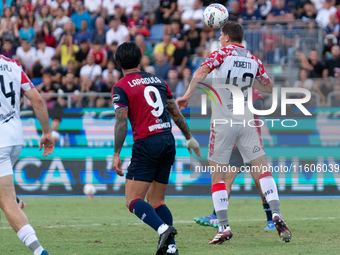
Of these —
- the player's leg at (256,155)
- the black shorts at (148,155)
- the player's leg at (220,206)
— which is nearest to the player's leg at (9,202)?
the black shorts at (148,155)

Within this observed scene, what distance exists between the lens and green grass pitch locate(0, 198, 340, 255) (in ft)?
19.9

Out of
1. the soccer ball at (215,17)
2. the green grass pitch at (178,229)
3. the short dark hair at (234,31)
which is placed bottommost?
the green grass pitch at (178,229)

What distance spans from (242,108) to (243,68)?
0.47 m

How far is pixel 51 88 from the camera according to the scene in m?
14.5

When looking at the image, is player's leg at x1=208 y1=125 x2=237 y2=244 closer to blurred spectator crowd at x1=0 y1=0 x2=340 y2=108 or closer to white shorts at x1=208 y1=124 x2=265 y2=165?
white shorts at x1=208 y1=124 x2=265 y2=165

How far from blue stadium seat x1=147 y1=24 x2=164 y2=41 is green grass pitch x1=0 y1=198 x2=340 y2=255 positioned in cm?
691

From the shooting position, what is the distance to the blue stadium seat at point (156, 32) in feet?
54.5

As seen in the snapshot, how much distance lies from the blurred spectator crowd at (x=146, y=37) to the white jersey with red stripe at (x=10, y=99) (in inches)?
275

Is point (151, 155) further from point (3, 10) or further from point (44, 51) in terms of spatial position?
point (3, 10)

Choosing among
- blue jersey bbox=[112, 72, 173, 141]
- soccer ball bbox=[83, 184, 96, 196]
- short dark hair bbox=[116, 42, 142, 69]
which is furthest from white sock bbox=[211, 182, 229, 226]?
soccer ball bbox=[83, 184, 96, 196]

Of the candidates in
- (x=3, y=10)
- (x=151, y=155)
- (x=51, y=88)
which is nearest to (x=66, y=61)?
(x=51, y=88)

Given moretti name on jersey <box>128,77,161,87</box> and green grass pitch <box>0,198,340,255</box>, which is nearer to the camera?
moretti name on jersey <box>128,77,161,87</box>

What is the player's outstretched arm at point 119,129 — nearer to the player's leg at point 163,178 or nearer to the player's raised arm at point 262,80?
the player's leg at point 163,178

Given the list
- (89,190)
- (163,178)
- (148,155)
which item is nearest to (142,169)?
(148,155)
